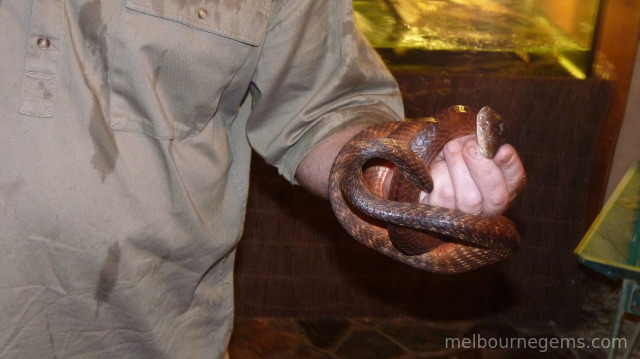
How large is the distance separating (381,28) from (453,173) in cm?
265

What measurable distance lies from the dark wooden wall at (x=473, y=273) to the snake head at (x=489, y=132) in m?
2.16

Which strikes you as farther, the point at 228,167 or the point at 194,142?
the point at 228,167

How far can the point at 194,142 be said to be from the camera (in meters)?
1.37

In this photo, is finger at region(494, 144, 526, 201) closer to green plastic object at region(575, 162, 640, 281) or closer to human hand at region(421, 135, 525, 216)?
human hand at region(421, 135, 525, 216)

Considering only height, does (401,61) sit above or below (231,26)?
below

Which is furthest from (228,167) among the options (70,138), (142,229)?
(70,138)

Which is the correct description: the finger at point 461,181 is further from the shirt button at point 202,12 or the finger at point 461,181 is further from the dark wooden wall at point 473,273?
the dark wooden wall at point 473,273

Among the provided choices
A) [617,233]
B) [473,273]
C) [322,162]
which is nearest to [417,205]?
[322,162]

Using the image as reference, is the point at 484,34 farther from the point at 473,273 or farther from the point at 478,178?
the point at 478,178

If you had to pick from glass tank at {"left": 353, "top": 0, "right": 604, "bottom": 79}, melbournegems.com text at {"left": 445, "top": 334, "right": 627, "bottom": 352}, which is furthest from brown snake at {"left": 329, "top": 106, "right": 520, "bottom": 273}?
melbournegems.com text at {"left": 445, "top": 334, "right": 627, "bottom": 352}

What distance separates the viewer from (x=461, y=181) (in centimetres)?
118

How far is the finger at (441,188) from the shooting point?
48.8 inches

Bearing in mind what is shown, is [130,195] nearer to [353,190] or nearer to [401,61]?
[353,190]

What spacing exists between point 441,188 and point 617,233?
6.20ft
